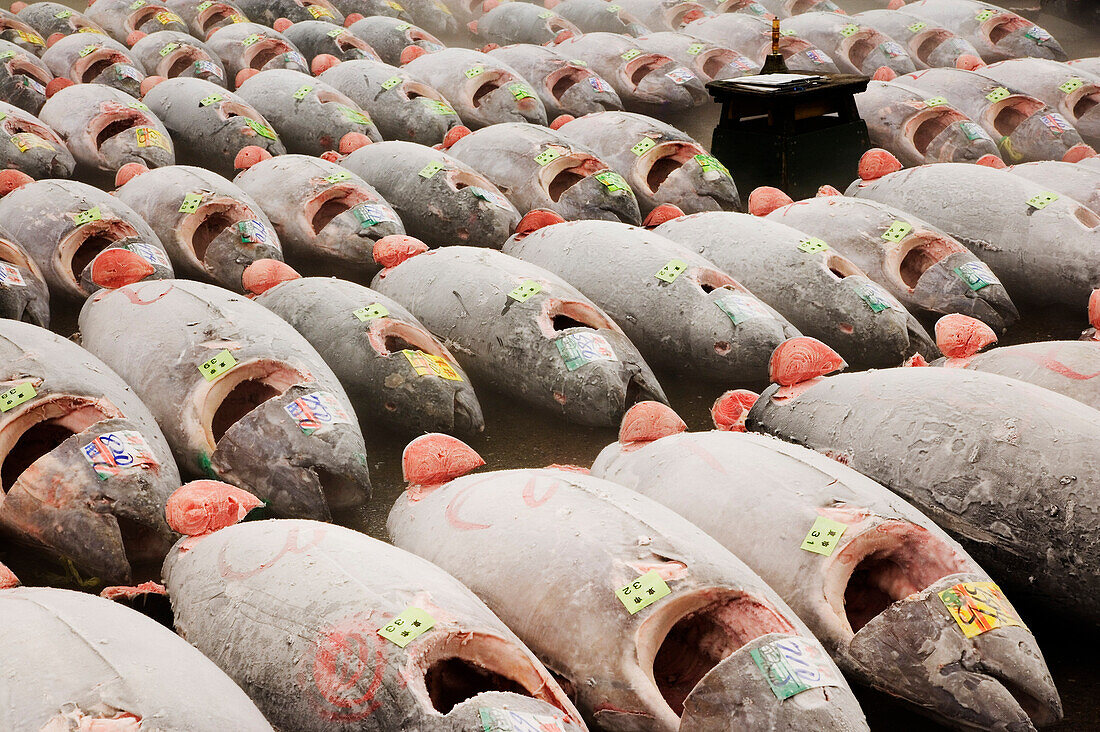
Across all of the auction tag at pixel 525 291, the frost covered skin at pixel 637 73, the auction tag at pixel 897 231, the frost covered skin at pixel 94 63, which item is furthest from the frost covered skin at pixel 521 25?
the auction tag at pixel 525 291

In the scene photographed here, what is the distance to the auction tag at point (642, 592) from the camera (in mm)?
1927

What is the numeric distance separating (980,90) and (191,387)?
169 inches

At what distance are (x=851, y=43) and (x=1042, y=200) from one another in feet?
10.4

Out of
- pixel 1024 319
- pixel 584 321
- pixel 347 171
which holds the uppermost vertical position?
pixel 347 171

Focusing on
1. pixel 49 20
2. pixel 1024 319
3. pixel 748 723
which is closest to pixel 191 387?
pixel 748 723

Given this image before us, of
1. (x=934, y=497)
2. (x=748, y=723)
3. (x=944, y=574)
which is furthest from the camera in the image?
(x=934, y=497)

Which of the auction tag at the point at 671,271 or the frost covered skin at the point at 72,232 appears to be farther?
the frost covered skin at the point at 72,232

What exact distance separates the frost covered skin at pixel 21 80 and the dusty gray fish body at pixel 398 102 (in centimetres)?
147

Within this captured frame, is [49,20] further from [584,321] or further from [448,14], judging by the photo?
[584,321]

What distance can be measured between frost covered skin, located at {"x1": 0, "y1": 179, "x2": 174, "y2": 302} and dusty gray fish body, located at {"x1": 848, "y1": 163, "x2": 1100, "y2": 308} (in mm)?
2828

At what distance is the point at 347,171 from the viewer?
167 inches

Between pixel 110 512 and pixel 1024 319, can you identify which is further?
pixel 1024 319

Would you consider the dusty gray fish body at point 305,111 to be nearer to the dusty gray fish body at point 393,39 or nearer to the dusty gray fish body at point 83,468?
the dusty gray fish body at point 393,39

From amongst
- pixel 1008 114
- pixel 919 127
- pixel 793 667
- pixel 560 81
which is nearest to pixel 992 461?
pixel 793 667
